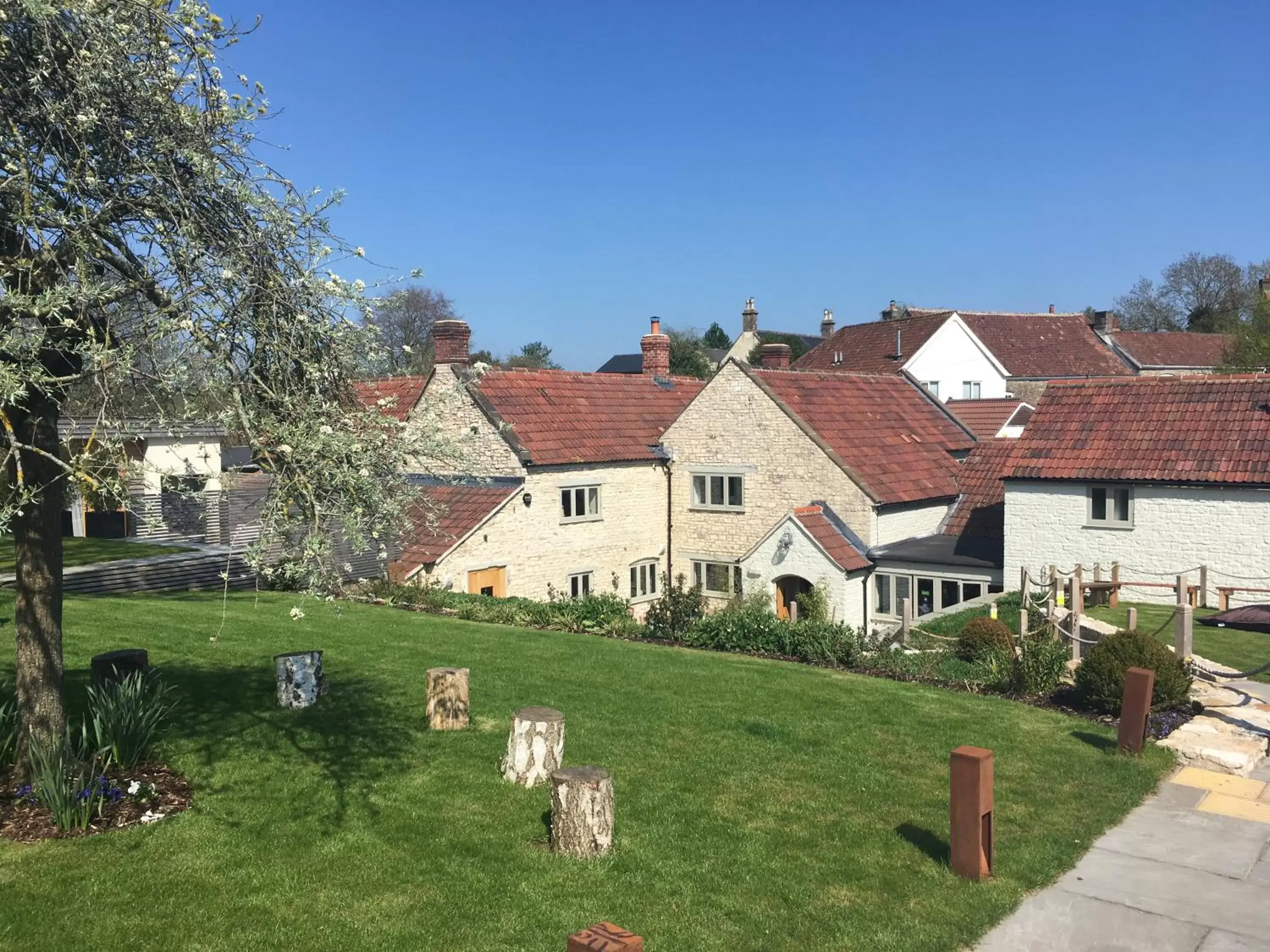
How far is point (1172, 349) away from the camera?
64.0 meters

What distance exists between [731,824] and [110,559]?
19844mm

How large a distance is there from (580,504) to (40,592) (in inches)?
859

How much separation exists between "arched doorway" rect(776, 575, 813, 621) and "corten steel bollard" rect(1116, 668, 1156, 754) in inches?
597

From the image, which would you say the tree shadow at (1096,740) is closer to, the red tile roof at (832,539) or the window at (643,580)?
the red tile roof at (832,539)

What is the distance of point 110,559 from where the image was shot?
77.4 feet

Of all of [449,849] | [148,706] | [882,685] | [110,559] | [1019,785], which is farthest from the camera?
[110,559]

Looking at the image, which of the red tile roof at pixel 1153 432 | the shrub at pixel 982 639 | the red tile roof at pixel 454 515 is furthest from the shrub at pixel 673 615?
the red tile roof at pixel 1153 432

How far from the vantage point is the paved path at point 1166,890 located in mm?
7391

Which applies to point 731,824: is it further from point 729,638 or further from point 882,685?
point 729,638

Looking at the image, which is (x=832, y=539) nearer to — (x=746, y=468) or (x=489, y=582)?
(x=746, y=468)

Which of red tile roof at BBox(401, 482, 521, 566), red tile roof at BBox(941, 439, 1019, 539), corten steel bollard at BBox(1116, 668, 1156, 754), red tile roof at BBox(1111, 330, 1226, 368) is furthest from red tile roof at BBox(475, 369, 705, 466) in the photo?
red tile roof at BBox(1111, 330, 1226, 368)

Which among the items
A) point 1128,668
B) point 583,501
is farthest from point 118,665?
point 583,501

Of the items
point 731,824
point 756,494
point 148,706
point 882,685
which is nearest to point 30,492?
point 148,706

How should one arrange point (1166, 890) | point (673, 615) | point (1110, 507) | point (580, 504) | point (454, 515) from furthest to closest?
1. point (580, 504)
2. point (454, 515)
3. point (1110, 507)
4. point (673, 615)
5. point (1166, 890)
